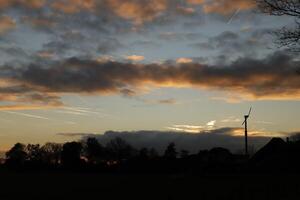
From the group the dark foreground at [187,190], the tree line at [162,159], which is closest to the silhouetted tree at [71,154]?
the tree line at [162,159]

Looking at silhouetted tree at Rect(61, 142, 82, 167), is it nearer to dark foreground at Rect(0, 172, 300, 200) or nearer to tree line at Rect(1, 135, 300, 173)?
tree line at Rect(1, 135, 300, 173)

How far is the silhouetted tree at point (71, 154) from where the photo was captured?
10832cm

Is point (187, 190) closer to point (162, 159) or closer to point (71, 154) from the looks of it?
point (162, 159)

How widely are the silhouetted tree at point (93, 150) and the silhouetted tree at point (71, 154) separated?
193 inches

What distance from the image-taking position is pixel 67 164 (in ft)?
354

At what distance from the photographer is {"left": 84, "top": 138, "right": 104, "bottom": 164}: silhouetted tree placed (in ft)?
471

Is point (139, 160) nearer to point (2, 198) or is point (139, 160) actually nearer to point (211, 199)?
point (2, 198)

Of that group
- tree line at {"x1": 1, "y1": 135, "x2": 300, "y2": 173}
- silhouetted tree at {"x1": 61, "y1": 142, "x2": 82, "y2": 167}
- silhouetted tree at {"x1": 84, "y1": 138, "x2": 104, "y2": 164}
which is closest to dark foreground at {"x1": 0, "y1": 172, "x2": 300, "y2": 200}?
tree line at {"x1": 1, "y1": 135, "x2": 300, "y2": 173}

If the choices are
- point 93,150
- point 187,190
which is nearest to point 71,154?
point 93,150

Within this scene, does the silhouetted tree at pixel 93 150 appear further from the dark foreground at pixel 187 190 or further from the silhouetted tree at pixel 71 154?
the dark foreground at pixel 187 190

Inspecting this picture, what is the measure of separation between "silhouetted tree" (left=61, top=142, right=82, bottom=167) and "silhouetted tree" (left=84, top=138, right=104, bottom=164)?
4901 millimetres

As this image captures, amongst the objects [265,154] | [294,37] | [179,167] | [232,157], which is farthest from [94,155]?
[294,37]

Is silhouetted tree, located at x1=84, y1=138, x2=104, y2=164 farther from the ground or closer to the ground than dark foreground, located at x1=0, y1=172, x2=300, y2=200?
farther from the ground

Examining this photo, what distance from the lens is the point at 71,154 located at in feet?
401
